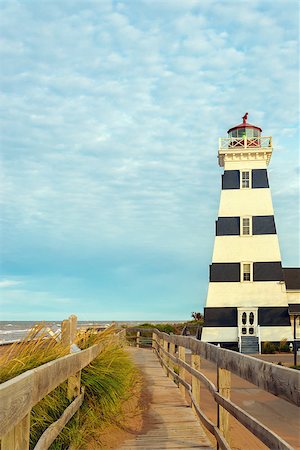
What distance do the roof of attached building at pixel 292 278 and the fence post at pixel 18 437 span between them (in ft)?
92.0

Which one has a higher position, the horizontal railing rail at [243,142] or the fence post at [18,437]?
the horizontal railing rail at [243,142]

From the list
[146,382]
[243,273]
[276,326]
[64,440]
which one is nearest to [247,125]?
[243,273]

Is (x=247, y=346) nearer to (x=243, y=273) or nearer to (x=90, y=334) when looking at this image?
(x=243, y=273)

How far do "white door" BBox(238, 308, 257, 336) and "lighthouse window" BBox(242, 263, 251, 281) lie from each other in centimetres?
164

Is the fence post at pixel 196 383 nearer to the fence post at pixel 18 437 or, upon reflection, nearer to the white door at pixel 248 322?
the fence post at pixel 18 437

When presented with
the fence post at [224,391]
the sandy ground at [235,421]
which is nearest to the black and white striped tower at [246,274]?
the sandy ground at [235,421]

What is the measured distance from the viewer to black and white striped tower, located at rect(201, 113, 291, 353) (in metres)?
25.5

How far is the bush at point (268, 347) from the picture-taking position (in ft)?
82.3

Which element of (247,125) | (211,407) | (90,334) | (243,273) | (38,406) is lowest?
(211,407)

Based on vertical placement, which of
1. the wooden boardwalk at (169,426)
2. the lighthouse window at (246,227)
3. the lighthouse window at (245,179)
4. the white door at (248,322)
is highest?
the lighthouse window at (245,179)

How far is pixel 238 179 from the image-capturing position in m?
27.0

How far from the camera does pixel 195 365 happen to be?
20.2ft

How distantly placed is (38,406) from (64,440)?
0.42 m

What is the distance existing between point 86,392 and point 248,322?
21.1 meters
